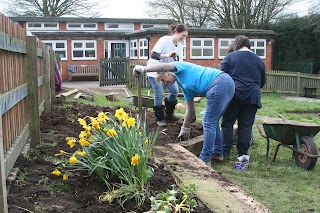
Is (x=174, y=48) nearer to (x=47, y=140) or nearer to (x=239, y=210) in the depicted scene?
(x=47, y=140)

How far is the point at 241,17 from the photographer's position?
104 feet

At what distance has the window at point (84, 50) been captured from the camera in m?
29.3

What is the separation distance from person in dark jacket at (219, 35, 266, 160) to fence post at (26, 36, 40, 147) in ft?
8.15

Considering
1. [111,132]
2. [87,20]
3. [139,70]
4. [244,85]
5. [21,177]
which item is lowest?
[21,177]

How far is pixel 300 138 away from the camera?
580cm

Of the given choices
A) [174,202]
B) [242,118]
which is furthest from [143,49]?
[174,202]

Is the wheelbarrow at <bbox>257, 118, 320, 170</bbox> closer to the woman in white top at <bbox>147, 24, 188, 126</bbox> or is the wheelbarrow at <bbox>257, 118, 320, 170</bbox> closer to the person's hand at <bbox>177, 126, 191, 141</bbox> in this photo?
the person's hand at <bbox>177, 126, 191, 141</bbox>

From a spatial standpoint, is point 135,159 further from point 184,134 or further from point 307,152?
point 307,152

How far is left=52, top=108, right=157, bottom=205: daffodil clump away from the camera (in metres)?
3.00

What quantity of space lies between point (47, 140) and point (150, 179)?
2060mm

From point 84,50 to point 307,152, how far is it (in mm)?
25512

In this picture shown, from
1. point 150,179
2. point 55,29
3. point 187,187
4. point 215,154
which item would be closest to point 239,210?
point 187,187

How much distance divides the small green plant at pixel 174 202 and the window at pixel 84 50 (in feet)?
89.5

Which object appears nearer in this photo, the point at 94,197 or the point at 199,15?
the point at 94,197
